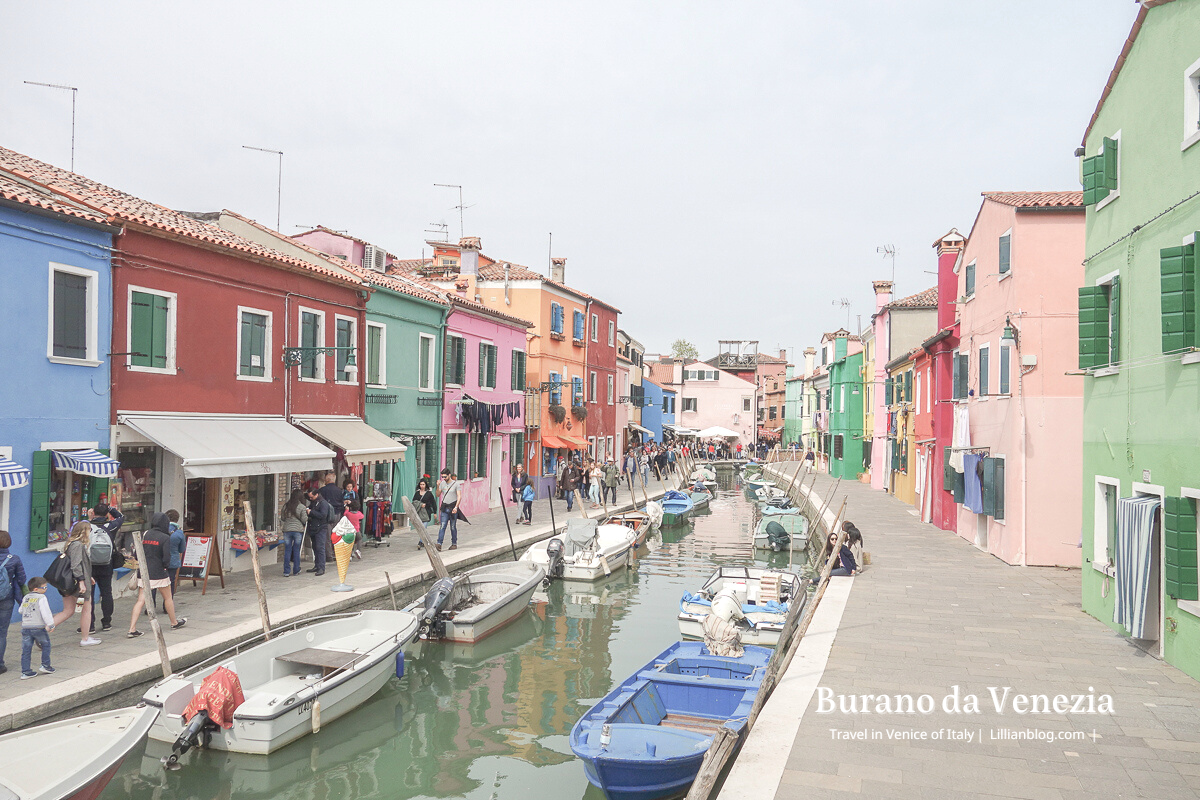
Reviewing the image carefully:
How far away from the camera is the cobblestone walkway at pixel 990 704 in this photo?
7.16 metres

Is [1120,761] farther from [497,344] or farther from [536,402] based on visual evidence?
[536,402]

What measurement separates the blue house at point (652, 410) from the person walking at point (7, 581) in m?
52.3

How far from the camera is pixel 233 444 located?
15.4m

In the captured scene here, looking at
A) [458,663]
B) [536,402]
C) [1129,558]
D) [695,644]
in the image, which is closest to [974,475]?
[1129,558]

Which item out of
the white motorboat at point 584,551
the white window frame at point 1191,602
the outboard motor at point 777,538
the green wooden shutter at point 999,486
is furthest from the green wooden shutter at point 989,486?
the white window frame at point 1191,602

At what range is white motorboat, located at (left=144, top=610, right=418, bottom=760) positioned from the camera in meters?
9.66

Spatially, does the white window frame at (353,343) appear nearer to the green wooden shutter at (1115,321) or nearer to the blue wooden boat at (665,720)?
the blue wooden boat at (665,720)

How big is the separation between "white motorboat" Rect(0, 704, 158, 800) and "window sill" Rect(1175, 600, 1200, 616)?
37.4 ft

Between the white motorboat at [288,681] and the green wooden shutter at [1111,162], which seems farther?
the green wooden shutter at [1111,162]

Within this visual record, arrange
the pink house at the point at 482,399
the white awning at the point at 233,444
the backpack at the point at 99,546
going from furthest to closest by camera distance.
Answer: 1. the pink house at the point at 482,399
2. the white awning at the point at 233,444
3. the backpack at the point at 99,546

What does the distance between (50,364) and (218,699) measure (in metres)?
6.34

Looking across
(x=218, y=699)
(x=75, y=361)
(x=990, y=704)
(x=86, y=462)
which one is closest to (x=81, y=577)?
(x=86, y=462)

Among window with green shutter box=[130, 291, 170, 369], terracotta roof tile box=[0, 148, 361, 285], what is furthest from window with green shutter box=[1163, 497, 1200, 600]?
terracotta roof tile box=[0, 148, 361, 285]

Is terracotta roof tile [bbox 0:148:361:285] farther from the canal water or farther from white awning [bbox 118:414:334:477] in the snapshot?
the canal water
